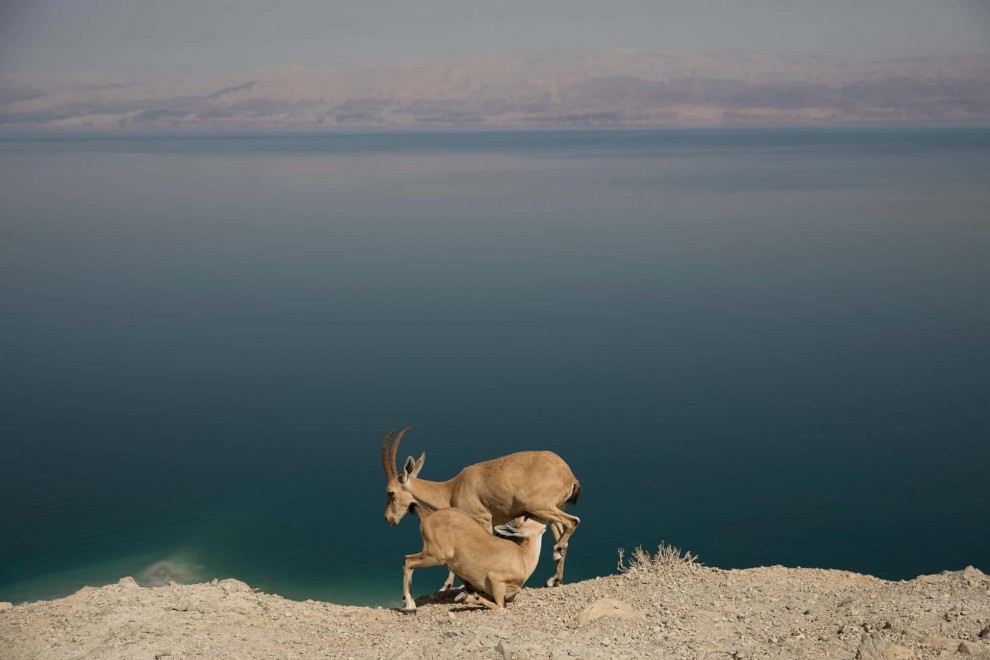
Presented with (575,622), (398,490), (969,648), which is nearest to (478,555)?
(575,622)

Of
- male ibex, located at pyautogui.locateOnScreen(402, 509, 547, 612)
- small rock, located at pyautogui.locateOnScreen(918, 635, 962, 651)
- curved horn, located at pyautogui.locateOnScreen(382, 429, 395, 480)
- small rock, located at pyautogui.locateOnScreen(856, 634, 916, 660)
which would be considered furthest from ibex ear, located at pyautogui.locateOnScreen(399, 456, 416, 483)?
small rock, located at pyautogui.locateOnScreen(918, 635, 962, 651)

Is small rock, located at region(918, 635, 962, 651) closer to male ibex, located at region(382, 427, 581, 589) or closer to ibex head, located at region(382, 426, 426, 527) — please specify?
male ibex, located at region(382, 427, 581, 589)

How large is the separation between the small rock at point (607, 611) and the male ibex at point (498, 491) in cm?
173

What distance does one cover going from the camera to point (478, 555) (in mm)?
11734

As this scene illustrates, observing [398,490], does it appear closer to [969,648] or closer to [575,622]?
[575,622]

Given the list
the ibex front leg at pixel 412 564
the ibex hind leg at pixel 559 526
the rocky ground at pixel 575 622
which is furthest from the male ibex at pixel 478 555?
the ibex hind leg at pixel 559 526

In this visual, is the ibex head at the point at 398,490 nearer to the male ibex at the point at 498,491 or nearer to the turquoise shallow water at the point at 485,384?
the male ibex at the point at 498,491

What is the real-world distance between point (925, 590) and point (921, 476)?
1449 centimetres

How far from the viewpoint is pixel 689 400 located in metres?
29.2

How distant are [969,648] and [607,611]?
3328mm

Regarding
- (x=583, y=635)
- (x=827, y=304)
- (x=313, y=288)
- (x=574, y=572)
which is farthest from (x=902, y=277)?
(x=583, y=635)

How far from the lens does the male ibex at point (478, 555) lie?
1172cm

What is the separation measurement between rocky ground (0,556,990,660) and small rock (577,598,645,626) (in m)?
0.02

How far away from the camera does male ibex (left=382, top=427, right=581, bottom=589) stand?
509 inches
